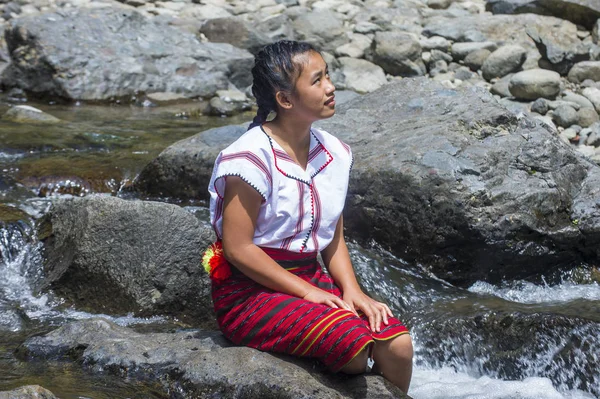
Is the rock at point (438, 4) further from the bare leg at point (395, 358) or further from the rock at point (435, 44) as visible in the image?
the bare leg at point (395, 358)

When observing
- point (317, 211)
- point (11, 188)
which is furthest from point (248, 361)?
point (11, 188)

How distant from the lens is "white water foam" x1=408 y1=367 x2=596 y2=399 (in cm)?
391

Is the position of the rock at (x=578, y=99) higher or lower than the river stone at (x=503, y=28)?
higher

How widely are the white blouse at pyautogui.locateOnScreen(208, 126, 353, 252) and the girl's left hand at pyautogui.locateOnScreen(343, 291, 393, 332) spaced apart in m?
0.23

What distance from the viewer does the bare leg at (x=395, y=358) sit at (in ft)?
10.2

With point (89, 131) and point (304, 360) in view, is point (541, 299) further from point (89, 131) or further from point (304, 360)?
point (89, 131)

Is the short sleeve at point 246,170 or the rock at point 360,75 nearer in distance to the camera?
the short sleeve at point 246,170

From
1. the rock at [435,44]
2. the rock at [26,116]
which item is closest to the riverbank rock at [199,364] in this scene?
the rock at [26,116]

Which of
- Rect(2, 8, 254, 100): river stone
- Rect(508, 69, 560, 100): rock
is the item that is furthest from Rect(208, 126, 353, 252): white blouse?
Rect(2, 8, 254, 100): river stone

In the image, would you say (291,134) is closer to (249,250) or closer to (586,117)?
(249,250)

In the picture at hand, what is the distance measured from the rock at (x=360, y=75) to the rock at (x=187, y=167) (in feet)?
15.9

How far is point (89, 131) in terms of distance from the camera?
815 centimetres

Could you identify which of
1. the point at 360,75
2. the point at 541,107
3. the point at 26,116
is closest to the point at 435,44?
the point at 360,75

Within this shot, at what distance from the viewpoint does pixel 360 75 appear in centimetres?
1133
